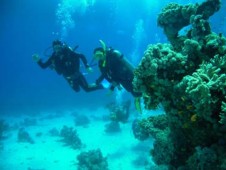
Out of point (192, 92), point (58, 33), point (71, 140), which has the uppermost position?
point (58, 33)

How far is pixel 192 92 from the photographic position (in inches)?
139

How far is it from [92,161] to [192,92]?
400 inches

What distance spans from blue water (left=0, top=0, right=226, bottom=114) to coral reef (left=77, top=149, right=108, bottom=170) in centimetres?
1867

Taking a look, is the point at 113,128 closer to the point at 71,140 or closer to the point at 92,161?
the point at 71,140

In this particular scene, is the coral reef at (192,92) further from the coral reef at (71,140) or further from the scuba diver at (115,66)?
the coral reef at (71,140)

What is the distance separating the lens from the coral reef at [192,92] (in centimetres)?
358

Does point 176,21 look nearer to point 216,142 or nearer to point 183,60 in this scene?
point 183,60

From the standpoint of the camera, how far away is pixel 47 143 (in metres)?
17.8

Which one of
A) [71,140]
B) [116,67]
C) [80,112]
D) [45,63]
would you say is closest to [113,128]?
[71,140]

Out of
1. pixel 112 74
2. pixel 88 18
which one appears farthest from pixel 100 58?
pixel 88 18

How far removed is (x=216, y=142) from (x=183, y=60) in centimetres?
136

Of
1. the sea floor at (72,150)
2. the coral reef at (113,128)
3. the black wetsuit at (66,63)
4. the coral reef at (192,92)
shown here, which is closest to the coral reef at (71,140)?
the sea floor at (72,150)

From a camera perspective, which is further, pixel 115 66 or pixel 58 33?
pixel 58 33

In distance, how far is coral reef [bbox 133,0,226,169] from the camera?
11.8 ft
